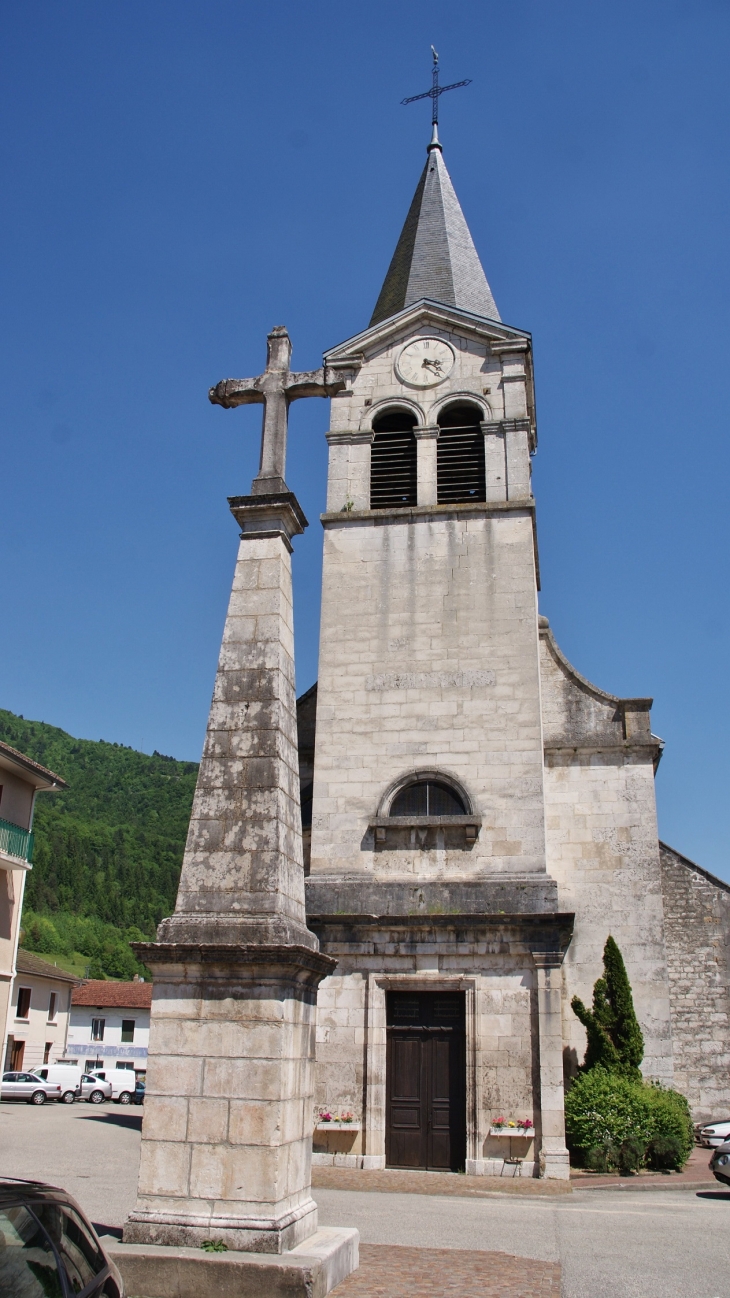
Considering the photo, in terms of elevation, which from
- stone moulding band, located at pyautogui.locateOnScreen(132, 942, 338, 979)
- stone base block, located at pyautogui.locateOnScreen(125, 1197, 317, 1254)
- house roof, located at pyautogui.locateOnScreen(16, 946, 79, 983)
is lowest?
→ stone base block, located at pyautogui.locateOnScreen(125, 1197, 317, 1254)

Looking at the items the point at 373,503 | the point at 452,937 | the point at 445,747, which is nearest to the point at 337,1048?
the point at 452,937

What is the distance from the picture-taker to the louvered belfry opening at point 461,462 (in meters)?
18.7

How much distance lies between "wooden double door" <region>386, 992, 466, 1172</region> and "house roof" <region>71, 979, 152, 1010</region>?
4074 centimetres

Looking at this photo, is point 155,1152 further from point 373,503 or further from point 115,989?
point 115,989

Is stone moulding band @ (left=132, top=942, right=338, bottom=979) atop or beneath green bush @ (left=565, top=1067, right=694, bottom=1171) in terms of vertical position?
atop

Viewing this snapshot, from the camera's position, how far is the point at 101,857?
9725cm

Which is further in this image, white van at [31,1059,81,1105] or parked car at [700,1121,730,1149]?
white van at [31,1059,81,1105]

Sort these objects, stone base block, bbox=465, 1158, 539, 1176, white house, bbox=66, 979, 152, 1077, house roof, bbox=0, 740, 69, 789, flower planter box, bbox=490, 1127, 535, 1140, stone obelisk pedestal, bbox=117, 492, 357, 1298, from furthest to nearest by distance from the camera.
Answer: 1. white house, bbox=66, 979, 152, 1077
2. house roof, bbox=0, 740, 69, 789
3. flower planter box, bbox=490, 1127, 535, 1140
4. stone base block, bbox=465, 1158, 539, 1176
5. stone obelisk pedestal, bbox=117, 492, 357, 1298

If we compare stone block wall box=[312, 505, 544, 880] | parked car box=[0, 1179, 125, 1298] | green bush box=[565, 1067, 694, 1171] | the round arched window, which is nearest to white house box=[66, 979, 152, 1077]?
stone block wall box=[312, 505, 544, 880]

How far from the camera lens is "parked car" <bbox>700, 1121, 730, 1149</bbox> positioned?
18.5 metres

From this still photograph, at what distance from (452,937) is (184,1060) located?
8842 millimetres

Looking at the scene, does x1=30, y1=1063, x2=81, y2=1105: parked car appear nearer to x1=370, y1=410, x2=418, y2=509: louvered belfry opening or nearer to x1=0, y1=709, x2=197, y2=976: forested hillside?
x1=370, y1=410, x2=418, y2=509: louvered belfry opening

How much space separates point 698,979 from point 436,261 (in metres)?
16.0

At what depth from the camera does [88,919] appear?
95.2 metres
